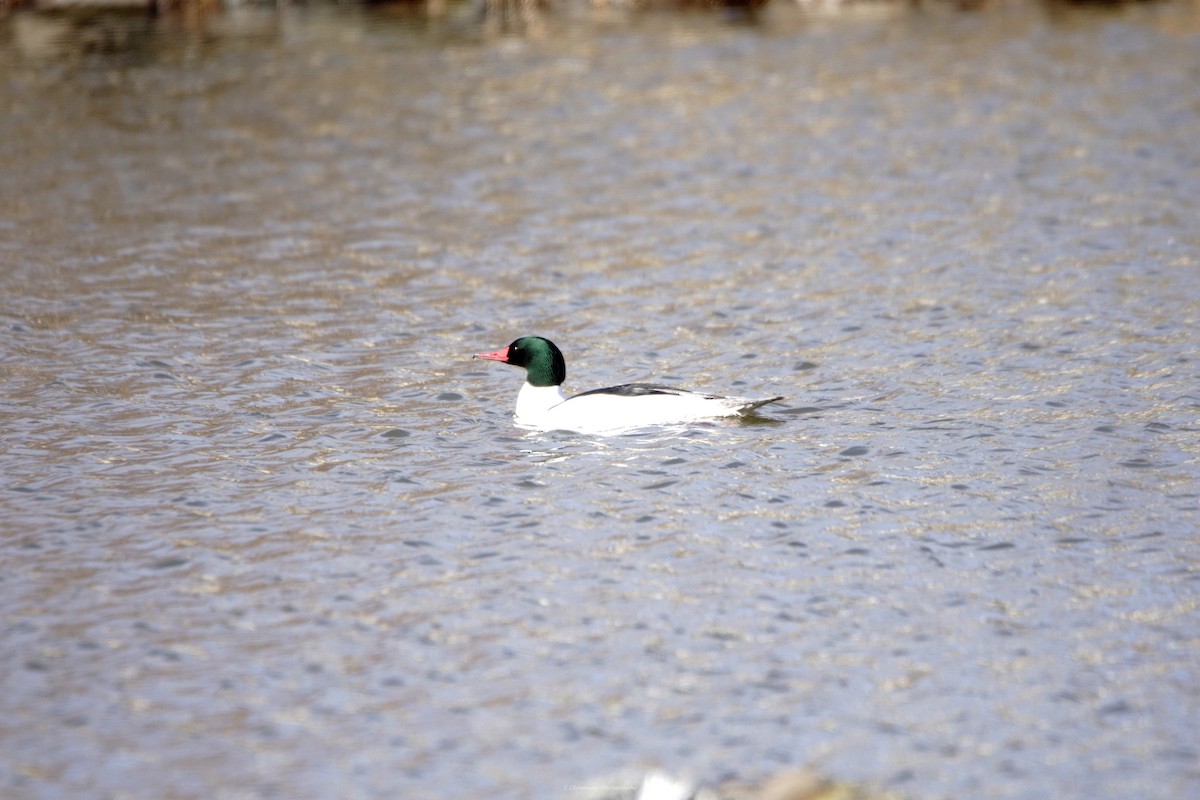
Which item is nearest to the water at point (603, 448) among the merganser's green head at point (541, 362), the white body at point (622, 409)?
the white body at point (622, 409)

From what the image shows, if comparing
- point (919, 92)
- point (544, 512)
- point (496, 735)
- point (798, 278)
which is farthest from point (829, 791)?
point (919, 92)

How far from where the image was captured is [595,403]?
1263 cm

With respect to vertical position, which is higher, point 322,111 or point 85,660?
point 322,111

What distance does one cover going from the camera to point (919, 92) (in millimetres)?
26141

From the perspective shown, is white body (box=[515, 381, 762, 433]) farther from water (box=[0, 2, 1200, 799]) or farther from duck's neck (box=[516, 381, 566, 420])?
water (box=[0, 2, 1200, 799])

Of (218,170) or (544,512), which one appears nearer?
(544,512)

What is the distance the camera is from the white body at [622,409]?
1244 cm

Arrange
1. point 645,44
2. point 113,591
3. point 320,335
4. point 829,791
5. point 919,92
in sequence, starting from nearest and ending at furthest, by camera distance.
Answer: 1. point 829,791
2. point 113,591
3. point 320,335
4. point 919,92
5. point 645,44

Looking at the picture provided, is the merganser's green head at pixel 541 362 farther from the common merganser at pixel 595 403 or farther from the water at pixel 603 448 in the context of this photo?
the water at pixel 603 448

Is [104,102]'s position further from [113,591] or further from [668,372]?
[113,591]

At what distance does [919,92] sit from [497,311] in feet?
41.2

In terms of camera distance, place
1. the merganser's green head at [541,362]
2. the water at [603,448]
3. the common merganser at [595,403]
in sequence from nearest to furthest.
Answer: the water at [603,448] < the common merganser at [595,403] < the merganser's green head at [541,362]

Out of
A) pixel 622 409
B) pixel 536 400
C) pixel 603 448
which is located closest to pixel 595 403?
pixel 622 409

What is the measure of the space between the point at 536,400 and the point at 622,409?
2.79ft
